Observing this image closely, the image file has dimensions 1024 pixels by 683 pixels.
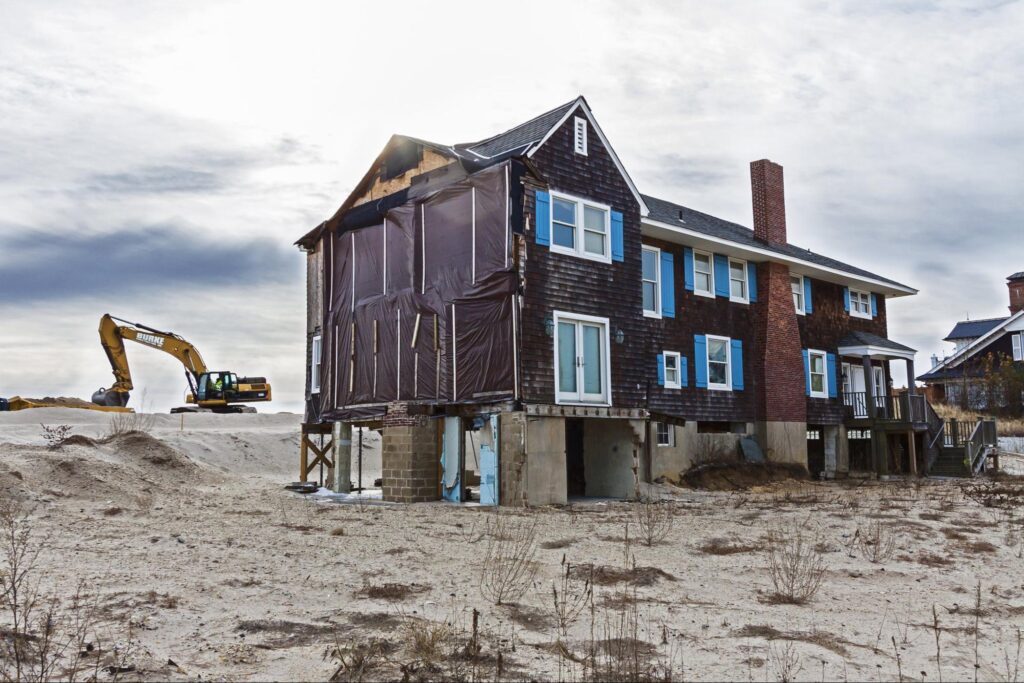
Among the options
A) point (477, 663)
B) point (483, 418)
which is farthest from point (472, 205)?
point (477, 663)

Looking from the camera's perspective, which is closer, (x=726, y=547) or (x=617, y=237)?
(x=726, y=547)

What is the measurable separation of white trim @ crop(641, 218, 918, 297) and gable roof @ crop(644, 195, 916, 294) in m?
0.09

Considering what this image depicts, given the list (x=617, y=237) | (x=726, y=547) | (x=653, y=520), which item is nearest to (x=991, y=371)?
(x=617, y=237)

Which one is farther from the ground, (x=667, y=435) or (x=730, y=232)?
(x=730, y=232)

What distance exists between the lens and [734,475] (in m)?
26.7

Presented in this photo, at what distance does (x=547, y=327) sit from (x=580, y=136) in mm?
5373

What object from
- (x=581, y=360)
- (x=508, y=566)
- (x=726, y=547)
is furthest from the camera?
(x=581, y=360)

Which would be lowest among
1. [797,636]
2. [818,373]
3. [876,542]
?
[797,636]

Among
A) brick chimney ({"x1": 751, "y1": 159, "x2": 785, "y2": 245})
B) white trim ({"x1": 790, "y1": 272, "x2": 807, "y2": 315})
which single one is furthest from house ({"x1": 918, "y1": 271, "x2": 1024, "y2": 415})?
brick chimney ({"x1": 751, "y1": 159, "x2": 785, "y2": 245})

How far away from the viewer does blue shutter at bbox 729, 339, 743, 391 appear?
29.0 metres

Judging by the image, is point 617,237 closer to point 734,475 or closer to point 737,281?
point 737,281

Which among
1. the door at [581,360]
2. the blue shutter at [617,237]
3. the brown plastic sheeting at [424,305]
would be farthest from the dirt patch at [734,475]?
the brown plastic sheeting at [424,305]

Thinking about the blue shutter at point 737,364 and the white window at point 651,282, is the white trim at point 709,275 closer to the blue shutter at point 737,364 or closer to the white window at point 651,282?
the blue shutter at point 737,364

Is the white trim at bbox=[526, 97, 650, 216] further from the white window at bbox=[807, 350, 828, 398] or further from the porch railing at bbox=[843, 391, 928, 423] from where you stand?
the porch railing at bbox=[843, 391, 928, 423]
